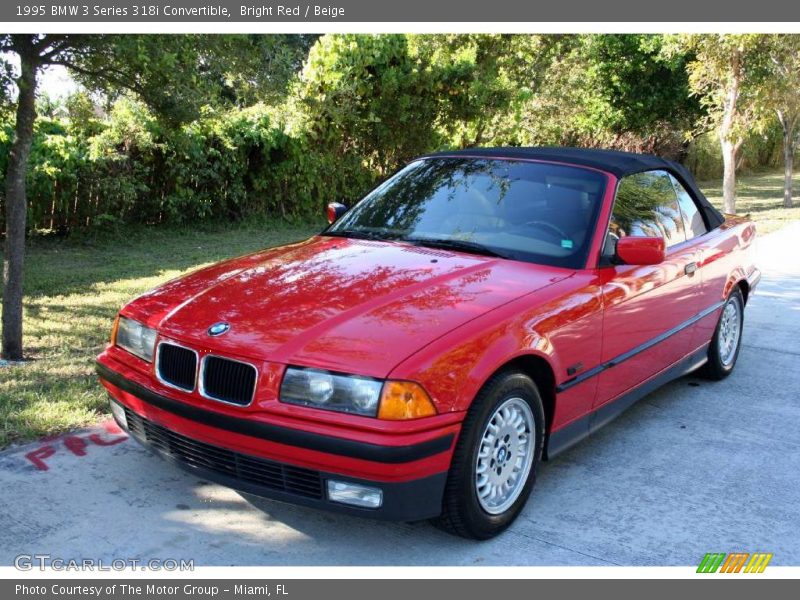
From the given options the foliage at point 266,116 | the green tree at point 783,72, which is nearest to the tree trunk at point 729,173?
the foliage at point 266,116

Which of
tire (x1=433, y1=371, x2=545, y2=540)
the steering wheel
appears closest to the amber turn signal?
tire (x1=433, y1=371, x2=545, y2=540)

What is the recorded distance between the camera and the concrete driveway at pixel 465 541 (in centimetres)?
338

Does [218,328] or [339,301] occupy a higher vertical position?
[339,301]

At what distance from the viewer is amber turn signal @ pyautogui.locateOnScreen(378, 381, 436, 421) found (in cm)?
303

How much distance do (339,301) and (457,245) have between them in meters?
0.97

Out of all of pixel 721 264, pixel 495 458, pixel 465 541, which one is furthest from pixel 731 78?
pixel 465 541

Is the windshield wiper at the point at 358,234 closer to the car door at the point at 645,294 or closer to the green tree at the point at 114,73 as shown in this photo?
the car door at the point at 645,294

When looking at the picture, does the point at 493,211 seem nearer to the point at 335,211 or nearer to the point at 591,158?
the point at 591,158

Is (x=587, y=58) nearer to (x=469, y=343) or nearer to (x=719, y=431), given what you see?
(x=719, y=431)

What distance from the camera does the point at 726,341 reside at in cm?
595

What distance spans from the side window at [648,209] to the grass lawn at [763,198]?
9.72 meters

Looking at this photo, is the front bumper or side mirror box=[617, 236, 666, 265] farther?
side mirror box=[617, 236, 666, 265]

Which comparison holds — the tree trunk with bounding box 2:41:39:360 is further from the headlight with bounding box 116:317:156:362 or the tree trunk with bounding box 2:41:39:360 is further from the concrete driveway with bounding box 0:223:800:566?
the headlight with bounding box 116:317:156:362

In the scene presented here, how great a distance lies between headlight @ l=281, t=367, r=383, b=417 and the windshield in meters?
1.40
